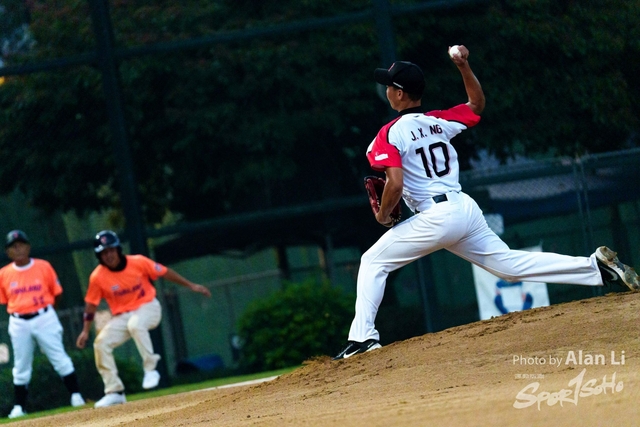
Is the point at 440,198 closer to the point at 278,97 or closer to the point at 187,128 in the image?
the point at 278,97

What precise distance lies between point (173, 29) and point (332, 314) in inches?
168

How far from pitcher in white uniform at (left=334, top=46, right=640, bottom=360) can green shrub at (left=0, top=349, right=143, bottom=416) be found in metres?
6.10

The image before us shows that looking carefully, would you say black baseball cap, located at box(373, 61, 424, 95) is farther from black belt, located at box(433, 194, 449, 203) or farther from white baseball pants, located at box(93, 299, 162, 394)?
white baseball pants, located at box(93, 299, 162, 394)

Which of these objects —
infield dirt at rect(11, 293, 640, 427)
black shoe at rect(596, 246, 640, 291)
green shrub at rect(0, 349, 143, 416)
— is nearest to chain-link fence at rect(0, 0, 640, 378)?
green shrub at rect(0, 349, 143, 416)

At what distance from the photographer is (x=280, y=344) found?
12289 millimetres

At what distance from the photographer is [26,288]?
10.1 metres

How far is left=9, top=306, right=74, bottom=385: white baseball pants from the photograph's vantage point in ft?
33.0

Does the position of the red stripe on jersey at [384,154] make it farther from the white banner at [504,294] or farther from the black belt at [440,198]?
the white banner at [504,294]

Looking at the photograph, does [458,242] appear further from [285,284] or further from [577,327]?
[285,284]

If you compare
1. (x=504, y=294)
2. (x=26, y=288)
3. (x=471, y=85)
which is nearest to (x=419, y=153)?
(x=471, y=85)

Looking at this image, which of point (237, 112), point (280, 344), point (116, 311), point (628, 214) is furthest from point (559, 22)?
point (116, 311)

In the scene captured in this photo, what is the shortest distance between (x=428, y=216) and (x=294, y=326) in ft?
20.0

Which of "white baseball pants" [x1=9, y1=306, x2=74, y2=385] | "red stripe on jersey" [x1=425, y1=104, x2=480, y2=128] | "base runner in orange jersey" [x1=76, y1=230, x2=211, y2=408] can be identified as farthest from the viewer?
"white baseball pants" [x1=9, y1=306, x2=74, y2=385]

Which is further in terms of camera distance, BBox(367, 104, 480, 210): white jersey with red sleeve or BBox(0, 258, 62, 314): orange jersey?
BBox(0, 258, 62, 314): orange jersey
